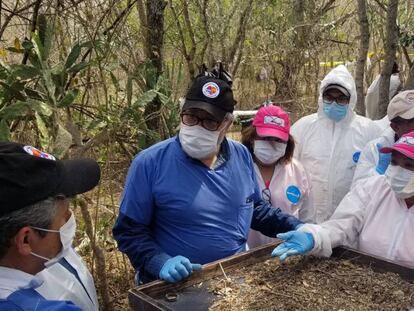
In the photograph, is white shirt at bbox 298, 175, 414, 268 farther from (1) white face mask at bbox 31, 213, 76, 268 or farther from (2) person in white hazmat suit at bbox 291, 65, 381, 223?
(1) white face mask at bbox 31, 213, 76, 268

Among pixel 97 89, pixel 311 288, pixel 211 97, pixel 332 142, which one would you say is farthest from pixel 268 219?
pixel 97 89

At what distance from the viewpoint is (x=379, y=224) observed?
6.70ft

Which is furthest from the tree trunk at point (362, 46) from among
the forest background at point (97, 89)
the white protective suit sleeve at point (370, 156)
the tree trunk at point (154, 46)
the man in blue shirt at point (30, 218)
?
the man in blue shirt at point (30, 218)

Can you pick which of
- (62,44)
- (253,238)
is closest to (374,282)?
(253,238)

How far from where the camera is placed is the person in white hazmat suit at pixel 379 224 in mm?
1959

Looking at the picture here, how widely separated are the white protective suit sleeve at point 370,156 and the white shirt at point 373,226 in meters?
0.47

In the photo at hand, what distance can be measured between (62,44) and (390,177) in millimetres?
2444

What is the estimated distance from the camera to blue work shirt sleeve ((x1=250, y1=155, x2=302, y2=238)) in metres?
2.31

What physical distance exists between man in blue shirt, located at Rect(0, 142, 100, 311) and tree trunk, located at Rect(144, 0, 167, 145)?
1.98m

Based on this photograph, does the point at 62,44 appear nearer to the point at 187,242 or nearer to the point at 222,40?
the point at 187,242

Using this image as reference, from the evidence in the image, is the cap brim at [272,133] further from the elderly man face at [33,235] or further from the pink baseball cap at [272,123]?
the elderly man face at [33,235]

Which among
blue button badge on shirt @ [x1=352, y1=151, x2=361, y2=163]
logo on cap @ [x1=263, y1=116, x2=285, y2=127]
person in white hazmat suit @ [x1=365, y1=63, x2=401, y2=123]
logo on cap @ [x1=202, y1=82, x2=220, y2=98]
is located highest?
person in white hazmat suit @ [x1=365, y1=63, x2=401, y2=123]

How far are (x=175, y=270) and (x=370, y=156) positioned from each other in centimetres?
152

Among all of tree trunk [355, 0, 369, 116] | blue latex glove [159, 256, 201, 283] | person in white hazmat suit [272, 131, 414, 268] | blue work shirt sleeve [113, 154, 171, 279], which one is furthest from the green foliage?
tree trunk [355, 0, 369, 116]
